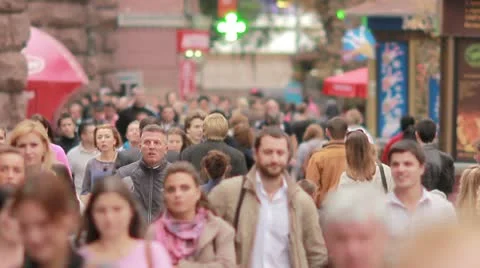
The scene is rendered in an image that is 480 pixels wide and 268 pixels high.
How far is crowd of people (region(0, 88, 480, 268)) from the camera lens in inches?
194

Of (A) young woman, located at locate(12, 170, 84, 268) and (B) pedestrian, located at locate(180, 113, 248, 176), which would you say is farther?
(B) pedestrian, located at locate(180, 113, 248, 176)

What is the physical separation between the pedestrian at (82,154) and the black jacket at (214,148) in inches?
52.2

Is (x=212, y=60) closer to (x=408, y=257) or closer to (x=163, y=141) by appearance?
(x=163, y=141)

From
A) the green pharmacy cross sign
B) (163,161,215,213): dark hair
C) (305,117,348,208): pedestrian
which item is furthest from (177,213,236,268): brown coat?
the green pharmacy cross sign

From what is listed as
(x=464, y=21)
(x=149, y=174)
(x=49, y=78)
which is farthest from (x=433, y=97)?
(x=149, y=174)

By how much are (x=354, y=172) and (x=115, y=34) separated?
33.5m

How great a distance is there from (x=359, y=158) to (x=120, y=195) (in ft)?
17.1

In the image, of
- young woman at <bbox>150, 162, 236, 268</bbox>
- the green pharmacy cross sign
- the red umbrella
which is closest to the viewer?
young woman at <bbox>150, 162, 236, 268</bbox>

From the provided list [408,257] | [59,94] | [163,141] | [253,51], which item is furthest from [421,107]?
[253,51]

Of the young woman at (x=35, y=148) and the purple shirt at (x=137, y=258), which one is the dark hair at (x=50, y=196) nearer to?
the purple shirt at (x=137, y=258)

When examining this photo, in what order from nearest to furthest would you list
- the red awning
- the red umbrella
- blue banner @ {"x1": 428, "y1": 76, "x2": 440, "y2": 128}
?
the red umbrella < blue banner @ {"x1": 428, "y1": 76, "x2": 440, "y2": 128} < the red awning

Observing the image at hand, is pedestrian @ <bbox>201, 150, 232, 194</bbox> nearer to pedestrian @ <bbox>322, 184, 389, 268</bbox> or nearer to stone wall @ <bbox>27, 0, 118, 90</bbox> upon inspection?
pedestrian @ <bbox>322, 184, 389, 268</bbox>

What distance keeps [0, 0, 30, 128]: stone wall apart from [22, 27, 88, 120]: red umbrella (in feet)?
14.0

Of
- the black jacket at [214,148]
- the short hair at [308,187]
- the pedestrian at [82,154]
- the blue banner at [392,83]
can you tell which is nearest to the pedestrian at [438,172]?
the black jacket at [214,148]
